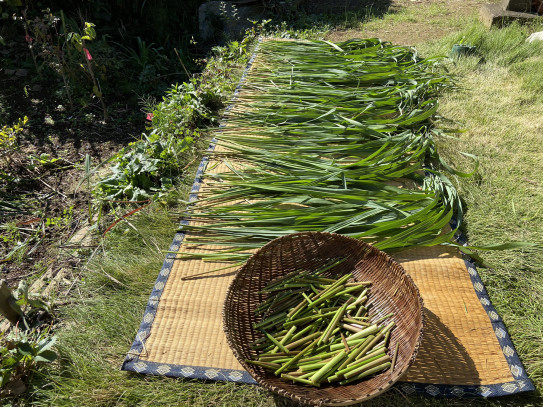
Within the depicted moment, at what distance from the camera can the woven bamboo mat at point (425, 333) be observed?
1398 millimetres

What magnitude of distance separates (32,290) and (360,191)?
1.57 m

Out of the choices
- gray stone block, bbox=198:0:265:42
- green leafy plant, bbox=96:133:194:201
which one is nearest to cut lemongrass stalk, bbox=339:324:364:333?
green leafy plant, bbox=96:133:194:201

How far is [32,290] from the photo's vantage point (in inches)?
72.4

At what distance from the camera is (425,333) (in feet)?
4.98

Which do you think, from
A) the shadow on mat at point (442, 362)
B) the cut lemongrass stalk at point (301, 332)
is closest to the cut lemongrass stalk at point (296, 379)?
the cut lemongrass stalk at point (301, 332)

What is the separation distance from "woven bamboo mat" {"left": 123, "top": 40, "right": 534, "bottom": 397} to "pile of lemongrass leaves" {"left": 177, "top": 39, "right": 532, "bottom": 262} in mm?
108

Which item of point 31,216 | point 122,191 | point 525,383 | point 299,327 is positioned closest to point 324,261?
point 299,327

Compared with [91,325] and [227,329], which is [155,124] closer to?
[91,325]

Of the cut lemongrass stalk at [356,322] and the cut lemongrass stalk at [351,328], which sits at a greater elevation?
the cut lemongrass stalk at [356,322]

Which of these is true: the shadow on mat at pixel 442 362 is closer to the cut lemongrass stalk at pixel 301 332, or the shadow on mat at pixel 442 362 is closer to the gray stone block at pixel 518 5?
the cut lemongrass stalk at pixel 301 332

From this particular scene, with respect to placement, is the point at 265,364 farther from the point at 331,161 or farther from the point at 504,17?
the point at 504,17

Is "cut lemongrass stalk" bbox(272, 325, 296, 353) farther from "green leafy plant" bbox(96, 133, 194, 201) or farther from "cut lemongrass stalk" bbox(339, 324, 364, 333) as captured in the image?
"green leafy plant" bbox(96, 133, 194, 201)

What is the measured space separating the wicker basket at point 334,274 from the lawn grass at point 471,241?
0.67ft

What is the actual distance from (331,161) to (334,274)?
694mm
